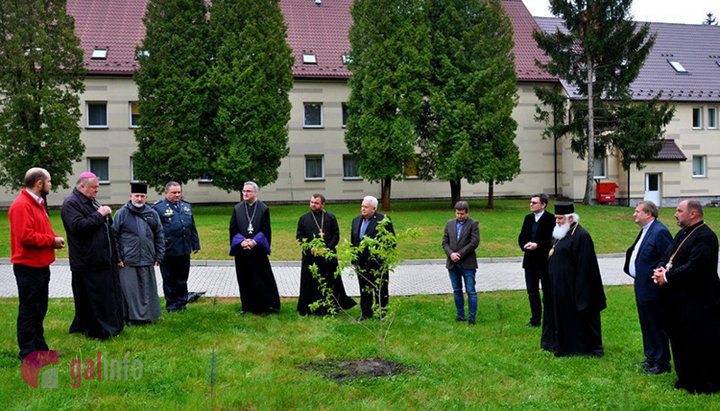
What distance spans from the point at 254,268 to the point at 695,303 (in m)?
6.28

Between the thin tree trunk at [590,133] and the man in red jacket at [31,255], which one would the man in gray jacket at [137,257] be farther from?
the thin tree trunk at [590,133]

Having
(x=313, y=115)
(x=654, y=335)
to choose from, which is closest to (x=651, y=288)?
(x=654, y=335)

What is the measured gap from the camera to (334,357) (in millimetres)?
6836

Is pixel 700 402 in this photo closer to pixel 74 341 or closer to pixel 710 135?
pixel 74 341

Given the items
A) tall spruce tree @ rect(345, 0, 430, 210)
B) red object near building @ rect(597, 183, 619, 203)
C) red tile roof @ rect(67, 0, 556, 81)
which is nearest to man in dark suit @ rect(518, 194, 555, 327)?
tall spruce tree @ rect(345, 0, 430, 210)

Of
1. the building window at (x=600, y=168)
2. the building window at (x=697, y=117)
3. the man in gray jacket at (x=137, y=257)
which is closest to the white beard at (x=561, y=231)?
the man in gray jacket at (x=137, y=257)

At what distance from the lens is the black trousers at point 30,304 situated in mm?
6277

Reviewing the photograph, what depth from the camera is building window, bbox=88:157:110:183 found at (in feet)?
104

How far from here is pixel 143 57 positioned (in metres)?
26.7

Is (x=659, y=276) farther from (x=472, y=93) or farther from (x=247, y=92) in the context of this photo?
(x=247, y=92)

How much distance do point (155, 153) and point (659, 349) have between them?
23.9 m

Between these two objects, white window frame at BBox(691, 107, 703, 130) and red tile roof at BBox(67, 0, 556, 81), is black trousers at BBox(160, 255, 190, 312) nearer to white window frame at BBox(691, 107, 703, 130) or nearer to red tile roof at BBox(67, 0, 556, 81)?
red tile roof at BBox(67, 0, 556, 81)

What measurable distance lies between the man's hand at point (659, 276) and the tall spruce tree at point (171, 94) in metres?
23.1

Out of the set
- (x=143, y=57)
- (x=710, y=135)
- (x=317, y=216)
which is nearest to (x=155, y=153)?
(x=143, y=57)
